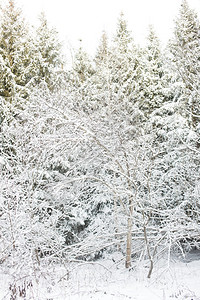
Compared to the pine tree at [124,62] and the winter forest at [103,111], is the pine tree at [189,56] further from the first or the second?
the pine tree at [124,62]

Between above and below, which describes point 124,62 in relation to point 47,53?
below

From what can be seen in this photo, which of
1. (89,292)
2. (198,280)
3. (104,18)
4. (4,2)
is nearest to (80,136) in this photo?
(89,292)

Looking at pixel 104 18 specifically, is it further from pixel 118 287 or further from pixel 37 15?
pixel 118 287

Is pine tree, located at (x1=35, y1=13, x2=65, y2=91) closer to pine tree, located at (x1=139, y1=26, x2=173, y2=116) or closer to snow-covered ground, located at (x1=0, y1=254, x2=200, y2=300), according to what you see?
pine tree, located at (x1=139, y1=26, x2=173, y2=116)

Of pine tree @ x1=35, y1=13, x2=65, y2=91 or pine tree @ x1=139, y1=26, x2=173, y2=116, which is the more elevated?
pine tree @ x1=35, y1=13, x2=65, y2=91

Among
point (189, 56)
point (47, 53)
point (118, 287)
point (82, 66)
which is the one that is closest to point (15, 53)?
point (47, 53)

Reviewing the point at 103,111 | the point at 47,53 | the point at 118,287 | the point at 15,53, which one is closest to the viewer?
the point at 118,287

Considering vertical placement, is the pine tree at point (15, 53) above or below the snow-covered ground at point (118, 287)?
above

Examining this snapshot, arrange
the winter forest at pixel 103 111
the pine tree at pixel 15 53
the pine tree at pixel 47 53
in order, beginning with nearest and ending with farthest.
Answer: the winter forest at pixel 103 111 < the pine tree at pixel 15 53 < the pine tree at pixel 47 53

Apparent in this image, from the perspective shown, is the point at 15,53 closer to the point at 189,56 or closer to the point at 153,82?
the point at 153,82

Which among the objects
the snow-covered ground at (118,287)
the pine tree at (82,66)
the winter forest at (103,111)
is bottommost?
the snow-covered ground at (118,287)

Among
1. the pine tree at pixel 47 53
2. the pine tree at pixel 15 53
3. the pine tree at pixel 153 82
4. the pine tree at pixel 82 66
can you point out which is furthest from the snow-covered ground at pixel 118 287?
the pine tree at pixel 82 66

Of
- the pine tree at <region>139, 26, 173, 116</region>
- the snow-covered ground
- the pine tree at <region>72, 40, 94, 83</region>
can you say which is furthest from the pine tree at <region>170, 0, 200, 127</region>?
the pine tree at <region>72, 40, 94, 83</region>

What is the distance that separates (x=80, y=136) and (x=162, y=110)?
5.62 metres
